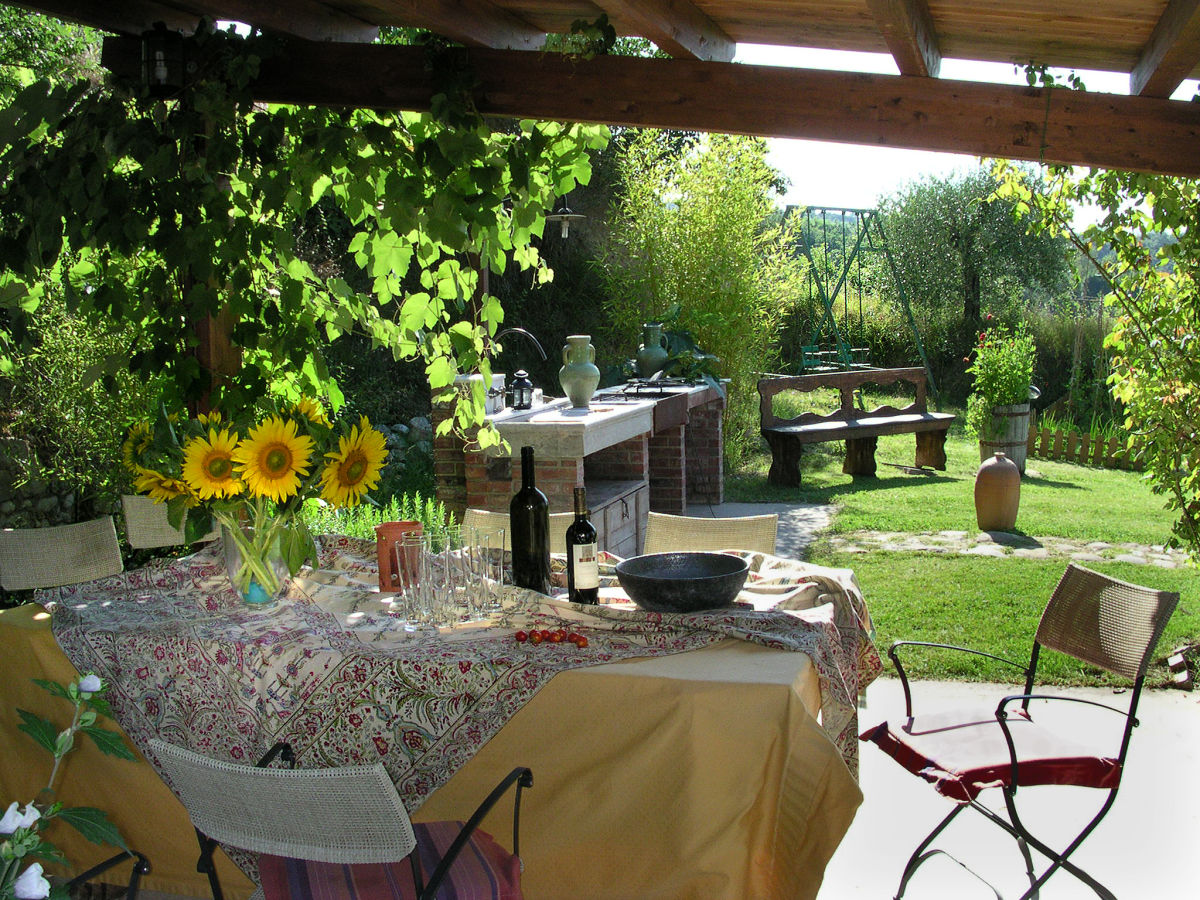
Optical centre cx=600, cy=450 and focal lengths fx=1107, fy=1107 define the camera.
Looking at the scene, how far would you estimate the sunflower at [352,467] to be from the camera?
2705 mm

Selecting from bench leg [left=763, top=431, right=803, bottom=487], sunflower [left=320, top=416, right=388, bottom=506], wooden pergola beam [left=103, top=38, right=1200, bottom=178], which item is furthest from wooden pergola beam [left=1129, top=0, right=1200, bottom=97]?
bench leg [left=763, top=431, right=803, bottom=487]

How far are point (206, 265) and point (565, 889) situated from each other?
1831 millimetres

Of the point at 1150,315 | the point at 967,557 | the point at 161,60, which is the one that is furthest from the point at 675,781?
the point at 967,557

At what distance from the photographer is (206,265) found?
9.70ft

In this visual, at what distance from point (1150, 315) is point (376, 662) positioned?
12.3 ft

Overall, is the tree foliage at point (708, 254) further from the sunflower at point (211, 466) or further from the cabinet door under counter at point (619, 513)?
the sunflower at point (211, 466)

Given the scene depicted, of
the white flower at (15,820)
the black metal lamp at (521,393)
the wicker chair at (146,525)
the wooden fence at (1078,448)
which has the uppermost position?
the black metal lamp at (521,393)

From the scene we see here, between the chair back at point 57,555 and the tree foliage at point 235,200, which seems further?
the chair back at point 57,555

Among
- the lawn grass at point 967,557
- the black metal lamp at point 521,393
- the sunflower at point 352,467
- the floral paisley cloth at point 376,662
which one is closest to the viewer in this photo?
the floral paisley cloth at point 376,662

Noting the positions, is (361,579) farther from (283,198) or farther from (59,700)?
(283,198)

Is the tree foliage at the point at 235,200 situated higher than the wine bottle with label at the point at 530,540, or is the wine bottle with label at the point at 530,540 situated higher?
the tree foliage at the point at 235,200

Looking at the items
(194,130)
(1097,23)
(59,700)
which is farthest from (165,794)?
(1097,23)

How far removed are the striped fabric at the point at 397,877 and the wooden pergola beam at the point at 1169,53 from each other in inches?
95.2

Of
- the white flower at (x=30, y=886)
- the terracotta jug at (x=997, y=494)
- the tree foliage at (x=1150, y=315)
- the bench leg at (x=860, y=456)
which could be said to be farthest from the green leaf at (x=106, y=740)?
the bench leg at (x=860, y=456)
